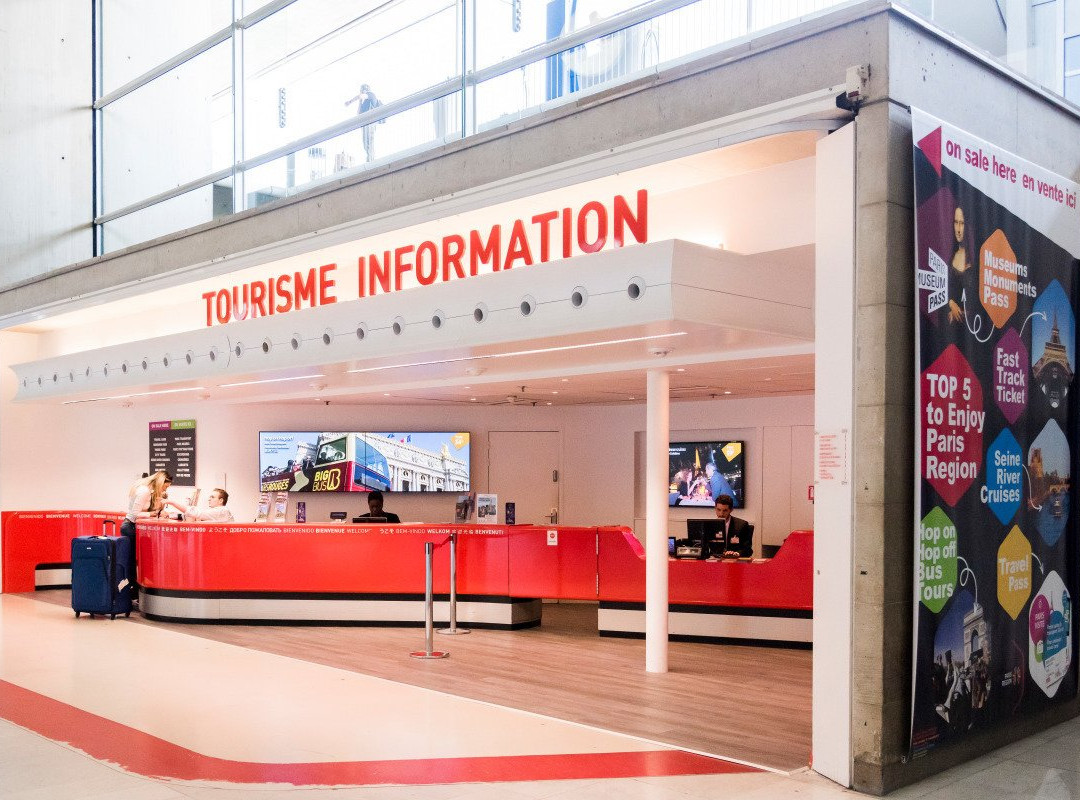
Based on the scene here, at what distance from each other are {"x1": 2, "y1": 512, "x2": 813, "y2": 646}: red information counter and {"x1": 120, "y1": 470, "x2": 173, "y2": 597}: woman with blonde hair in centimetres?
44

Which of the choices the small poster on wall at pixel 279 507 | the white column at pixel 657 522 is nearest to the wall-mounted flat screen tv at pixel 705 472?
the white column at pixel 657 522

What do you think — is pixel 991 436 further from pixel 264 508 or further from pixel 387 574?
pixel 264 508

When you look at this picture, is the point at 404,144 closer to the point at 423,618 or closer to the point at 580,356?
the point at 580,356

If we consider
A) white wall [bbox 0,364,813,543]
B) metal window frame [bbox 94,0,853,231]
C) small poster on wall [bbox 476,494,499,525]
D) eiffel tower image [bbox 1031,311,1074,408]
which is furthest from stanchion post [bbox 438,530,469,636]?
eiffel tower image [bbox 1031,311,1074,408]

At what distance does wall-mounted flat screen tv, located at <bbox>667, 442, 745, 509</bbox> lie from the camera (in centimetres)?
1228

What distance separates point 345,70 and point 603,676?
5.56 meters

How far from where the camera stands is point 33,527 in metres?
13.1

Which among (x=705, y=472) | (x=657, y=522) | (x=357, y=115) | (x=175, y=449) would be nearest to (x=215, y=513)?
(x=175, y=449)

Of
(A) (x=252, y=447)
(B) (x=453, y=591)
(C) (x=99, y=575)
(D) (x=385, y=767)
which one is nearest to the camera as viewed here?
(D) (x=385, y=767)

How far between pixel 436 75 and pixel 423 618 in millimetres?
5184

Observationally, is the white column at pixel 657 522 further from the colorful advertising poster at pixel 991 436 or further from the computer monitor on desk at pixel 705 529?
the colorful advertising poster at pixel 991 436

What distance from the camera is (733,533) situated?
9.97 m

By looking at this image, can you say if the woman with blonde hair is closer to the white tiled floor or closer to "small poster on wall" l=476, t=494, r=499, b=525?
the white tiled floor

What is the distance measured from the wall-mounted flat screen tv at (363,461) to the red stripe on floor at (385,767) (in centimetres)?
747
